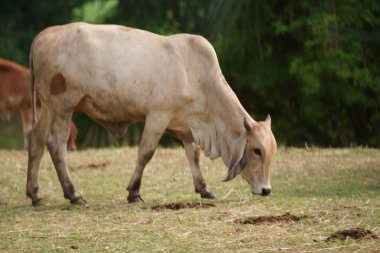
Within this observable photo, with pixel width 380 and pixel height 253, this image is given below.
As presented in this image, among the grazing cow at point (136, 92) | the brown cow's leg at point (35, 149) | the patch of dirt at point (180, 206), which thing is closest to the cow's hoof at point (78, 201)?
the grazing cow at point (136, 92)

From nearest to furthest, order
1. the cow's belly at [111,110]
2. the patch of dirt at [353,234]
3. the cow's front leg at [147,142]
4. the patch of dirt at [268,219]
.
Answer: the patch of dirt at [353,234] → the patch of dirt at [268,219] → the cow's front leg at [147,142] → the cow's belly at [111,110]

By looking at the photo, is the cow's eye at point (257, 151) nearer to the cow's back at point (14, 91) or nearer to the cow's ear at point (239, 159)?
the cow's ear at point (239, 159)

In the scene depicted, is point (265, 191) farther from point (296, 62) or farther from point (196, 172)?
point (296, 62)

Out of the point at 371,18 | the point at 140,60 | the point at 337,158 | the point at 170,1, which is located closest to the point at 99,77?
Result: the point at 140,60

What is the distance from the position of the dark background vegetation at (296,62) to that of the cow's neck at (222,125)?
6.37 m

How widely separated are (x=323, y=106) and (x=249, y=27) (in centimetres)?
200

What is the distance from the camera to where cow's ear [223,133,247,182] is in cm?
953

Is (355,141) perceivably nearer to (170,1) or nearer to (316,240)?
(170,1)

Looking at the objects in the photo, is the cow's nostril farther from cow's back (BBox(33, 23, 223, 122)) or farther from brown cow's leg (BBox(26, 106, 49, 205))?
brown cow's leg (BBox(26, 106, 49, 205))

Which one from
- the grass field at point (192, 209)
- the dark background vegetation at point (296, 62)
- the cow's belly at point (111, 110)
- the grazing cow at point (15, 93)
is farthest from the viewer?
the dark background vegetation at point (296, 62)

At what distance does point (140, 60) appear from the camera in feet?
32.4

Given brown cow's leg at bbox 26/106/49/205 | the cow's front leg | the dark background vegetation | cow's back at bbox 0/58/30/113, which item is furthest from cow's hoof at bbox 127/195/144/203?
the dark background vegetation

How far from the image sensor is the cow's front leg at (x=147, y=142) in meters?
9.75

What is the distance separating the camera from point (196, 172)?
404 inches
